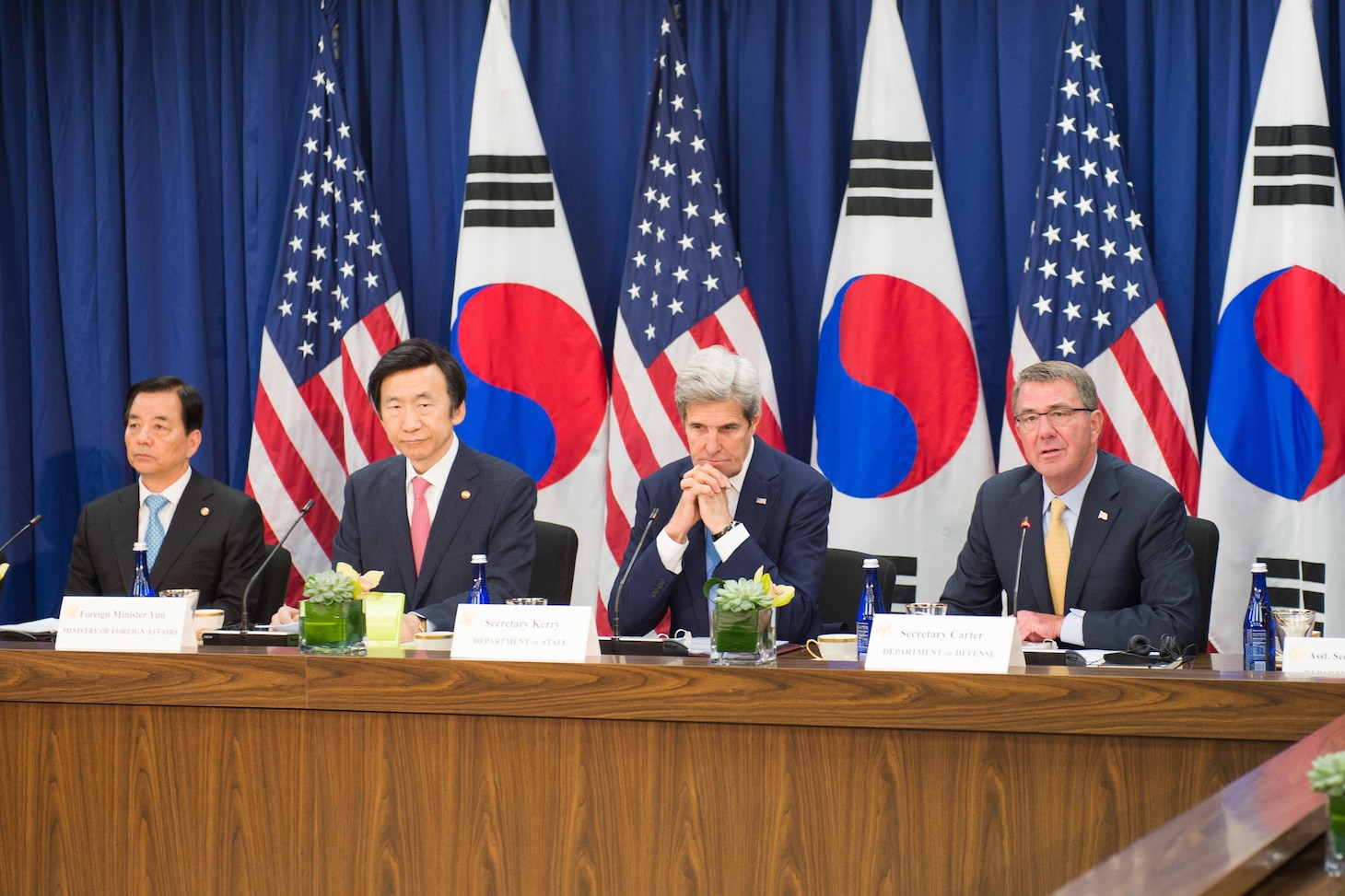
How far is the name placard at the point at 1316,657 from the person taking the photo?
91.6 inches

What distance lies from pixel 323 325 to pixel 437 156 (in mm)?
786

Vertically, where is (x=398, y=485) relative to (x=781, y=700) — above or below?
above

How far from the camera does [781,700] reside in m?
2.34

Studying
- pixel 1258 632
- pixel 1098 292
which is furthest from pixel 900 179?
pixel 1258 632

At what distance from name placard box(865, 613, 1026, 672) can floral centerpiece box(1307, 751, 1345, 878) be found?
0.93 metres

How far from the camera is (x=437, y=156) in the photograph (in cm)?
526

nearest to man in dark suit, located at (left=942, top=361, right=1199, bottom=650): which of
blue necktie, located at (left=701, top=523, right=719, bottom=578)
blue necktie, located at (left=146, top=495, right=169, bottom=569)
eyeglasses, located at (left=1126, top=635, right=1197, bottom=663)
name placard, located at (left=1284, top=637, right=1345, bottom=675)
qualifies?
eyeglasses, located at (left=1126, top=635, right=1197, bottom=663)

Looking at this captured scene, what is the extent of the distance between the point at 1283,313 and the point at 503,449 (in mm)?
2569

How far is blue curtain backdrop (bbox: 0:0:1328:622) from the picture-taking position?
4746mm

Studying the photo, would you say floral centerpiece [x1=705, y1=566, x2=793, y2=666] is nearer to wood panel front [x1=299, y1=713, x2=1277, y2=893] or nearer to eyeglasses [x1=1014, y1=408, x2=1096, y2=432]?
wood panel front [x1=299, y1=713, x2=1277, y2=893]

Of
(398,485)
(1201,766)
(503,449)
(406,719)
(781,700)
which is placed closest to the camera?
(1201,766)

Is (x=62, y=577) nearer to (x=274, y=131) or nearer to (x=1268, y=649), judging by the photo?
(x=274, y=131)

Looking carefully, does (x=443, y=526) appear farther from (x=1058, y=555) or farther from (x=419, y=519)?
(x=1058, y=555)

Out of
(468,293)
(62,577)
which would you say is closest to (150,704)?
(468,293)
